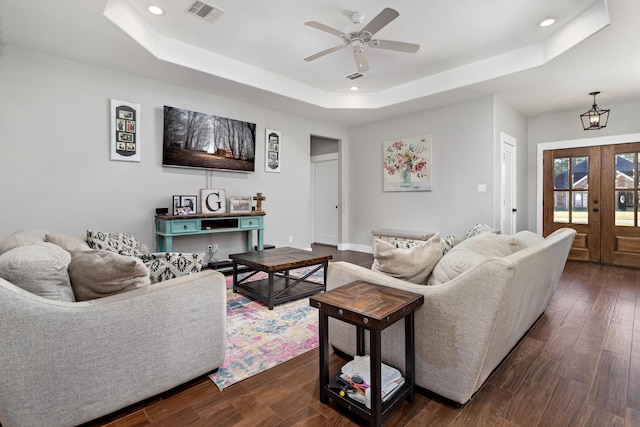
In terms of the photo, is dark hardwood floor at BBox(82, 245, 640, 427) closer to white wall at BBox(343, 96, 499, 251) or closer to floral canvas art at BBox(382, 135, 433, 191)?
white wall at BBox(343, 96, 499, 251)

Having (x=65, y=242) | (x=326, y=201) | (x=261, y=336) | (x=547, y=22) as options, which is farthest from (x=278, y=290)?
(x=326, y=201)

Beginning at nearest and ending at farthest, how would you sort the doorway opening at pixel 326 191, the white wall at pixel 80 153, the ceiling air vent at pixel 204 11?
1. the ceiling air vent at pixel 204 11
2. the white wall at pixel 80 153
3. the doorway opening at pixel 326 191

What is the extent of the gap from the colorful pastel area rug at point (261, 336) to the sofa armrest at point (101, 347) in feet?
0.78

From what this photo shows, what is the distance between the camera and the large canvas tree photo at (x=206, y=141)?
414cm

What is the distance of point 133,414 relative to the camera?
155cm

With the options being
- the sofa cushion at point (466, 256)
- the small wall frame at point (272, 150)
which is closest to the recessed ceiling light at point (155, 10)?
the small wall frame at point (272, 150)

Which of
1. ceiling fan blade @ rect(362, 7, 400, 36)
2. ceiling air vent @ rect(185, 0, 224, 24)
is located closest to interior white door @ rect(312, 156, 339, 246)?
ceiling fan blade @ rect(362, 7, 400, 36)

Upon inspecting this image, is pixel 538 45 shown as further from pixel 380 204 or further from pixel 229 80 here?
pixel 229 80

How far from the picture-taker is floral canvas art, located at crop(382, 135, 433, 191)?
211 inches

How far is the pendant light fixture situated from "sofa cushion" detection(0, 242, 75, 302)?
6.42 metres

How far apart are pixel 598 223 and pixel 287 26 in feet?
18.9

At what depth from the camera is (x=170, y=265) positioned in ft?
6.32

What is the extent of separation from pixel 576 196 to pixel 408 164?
2.93 meters

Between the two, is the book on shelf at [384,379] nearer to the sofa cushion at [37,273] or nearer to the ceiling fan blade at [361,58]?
the sofa cushion at [37,273]
